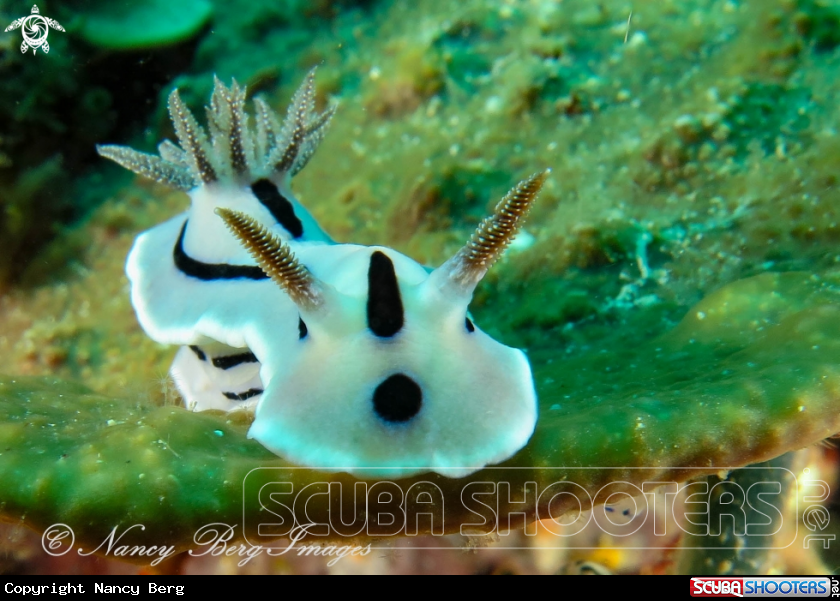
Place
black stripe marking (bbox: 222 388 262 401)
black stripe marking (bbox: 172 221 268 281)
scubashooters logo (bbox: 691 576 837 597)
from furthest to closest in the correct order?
black stripe marking (bbox: 222 388 262 401) → black stripe marking (bbox: 172 221 268 281) → scubashooters logo (bbox: 691 576 837 597)

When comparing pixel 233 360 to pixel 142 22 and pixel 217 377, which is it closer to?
pixel 217 377

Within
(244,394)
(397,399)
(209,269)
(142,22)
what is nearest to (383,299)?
(397,399)

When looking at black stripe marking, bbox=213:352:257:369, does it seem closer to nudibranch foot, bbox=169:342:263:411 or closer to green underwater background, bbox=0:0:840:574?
nudibranch foot, bbox=169:342:263:411

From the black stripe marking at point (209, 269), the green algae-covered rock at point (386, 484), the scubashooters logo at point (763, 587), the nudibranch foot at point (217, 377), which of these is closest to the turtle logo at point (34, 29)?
the black stripe marking at point (209, 269)

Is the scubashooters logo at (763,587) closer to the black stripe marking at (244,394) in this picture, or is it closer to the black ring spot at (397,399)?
the black ring spot at (397,399)

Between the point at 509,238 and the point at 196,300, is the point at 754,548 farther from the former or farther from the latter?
the point at 196,300

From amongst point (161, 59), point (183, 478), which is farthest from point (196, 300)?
point (161, 59)

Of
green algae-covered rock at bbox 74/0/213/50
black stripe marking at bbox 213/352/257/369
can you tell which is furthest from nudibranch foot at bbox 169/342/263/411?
green algae-covered rock at bbox 74/0/213/50
